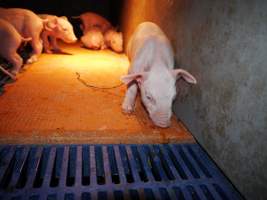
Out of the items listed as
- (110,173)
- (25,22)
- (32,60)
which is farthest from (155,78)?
(25,22)

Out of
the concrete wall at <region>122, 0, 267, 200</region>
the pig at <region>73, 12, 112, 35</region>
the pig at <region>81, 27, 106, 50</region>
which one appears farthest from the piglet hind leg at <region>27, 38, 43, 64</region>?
the concrete wall at <region>122, 0, 267, 200</region>

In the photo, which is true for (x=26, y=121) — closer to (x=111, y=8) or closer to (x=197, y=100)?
(x=197, y=100)

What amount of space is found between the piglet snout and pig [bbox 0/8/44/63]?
3.54 m

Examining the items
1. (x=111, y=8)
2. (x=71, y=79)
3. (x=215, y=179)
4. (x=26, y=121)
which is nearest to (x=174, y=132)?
(x=215, y=179)

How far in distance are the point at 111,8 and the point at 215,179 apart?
7681mm

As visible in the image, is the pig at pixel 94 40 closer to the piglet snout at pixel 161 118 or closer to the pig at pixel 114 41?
the pig at pixel 114 41

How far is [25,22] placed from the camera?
5277mm

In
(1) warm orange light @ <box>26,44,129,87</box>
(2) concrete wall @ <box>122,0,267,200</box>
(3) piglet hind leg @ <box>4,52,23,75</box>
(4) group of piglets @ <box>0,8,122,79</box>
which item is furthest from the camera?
(1) warm orange light @ <box>26,44,129,87</box>

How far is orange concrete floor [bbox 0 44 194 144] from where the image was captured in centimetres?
279

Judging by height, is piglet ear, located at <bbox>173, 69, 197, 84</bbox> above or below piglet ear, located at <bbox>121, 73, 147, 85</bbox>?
above

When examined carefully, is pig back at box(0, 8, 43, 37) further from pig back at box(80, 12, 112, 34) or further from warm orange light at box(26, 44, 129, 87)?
pig back at box(80, 12, 112, 34)

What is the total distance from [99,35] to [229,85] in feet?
17.4

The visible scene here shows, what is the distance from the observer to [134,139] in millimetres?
2883

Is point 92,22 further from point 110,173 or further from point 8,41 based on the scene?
point 110,173
